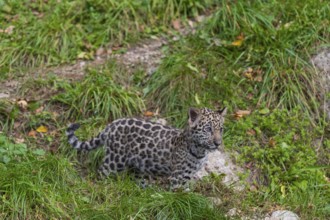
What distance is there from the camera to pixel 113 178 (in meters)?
9.90

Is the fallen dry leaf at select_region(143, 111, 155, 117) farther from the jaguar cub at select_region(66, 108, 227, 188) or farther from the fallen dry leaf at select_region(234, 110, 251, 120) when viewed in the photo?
the fallen dry leaf at select_region(234, 110, 251, 120)

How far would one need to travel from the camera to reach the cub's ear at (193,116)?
9.41m

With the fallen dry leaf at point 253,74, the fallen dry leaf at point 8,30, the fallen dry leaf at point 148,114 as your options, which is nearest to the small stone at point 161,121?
the fallen dry leaf at point 148,114

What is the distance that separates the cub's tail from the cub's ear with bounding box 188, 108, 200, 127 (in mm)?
1293

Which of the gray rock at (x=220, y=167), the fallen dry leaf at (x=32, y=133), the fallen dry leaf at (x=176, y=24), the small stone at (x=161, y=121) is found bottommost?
the fallen dry leaf at (x=32, y=133)

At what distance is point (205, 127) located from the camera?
9375 mm

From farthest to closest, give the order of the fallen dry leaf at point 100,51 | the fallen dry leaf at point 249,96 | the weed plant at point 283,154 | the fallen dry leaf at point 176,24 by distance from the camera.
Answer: the fallen dry leaf at point 176,24 < the fallen dry leaf at point 100,51 < the fallen dry leaf at point 249,96 < the weed plant at point 283,154

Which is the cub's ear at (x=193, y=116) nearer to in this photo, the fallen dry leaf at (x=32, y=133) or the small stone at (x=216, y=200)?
the small stone at (x=216, y=200)

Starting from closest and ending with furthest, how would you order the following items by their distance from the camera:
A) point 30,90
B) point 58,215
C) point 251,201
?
point 58,215 → point 251,201 → point 30,90

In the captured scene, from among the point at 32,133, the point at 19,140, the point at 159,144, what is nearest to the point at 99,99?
the point at 32,133

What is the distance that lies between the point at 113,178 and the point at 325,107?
3205 mm

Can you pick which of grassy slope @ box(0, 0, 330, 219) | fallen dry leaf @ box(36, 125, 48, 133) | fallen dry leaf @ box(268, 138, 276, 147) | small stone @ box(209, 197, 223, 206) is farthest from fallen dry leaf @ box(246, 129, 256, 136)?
fallen dry leaf @ box(36, 125, 48, 133)

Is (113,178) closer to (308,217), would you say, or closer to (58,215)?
(58,215)

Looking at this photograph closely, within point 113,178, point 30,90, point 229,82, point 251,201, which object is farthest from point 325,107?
point 30,90
